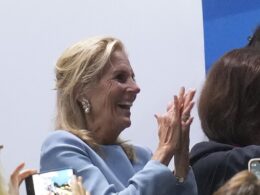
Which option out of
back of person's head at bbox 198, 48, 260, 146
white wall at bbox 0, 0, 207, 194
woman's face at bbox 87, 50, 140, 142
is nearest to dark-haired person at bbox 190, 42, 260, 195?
back of person's head at bbox 198, 48, 260, 146

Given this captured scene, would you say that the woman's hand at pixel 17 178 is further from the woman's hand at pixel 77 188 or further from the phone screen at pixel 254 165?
the phone screen at pixel 254 165

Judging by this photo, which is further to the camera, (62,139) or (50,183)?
(62,139)

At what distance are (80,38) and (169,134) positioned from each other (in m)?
0.97

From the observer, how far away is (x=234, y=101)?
4.58ft

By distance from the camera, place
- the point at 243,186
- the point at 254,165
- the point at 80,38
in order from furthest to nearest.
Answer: the point at 80,38 < the point at 254,165 < the point at 243,186

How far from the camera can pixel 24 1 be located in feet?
7.38

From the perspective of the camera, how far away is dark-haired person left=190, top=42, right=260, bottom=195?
1.37 metres

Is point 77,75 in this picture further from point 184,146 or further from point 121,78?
point 184,146

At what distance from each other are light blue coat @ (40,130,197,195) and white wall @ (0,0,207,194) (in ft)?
2.51

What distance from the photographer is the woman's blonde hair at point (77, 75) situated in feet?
4.87

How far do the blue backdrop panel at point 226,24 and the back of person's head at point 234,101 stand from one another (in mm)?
813

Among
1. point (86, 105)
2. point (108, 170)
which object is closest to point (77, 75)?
point (86, 105)

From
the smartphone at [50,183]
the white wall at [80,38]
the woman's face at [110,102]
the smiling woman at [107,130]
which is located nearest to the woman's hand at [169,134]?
the smiling woman at [107,130]

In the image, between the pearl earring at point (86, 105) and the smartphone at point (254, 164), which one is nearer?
the smartphone at point (254, 164)
